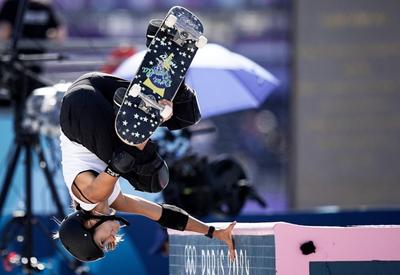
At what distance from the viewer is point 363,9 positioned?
1370 cm

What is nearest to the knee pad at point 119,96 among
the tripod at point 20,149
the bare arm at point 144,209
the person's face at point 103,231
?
the person's face at point 103,231

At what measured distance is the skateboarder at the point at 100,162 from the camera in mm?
5355

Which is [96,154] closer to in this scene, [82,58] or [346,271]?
[346,271]

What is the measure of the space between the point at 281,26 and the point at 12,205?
5213mm

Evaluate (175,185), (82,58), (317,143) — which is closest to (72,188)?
(175,185)

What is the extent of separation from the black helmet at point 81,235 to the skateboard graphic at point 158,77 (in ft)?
2.03

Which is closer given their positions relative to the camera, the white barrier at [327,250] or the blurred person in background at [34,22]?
the white barrier at [327,250]

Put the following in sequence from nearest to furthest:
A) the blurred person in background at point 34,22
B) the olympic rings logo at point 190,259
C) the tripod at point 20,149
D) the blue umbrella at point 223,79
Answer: the olympic rings logo at point 190,259 < the tripod at point 20,149 < the blue umbrella at point 223,79 < the blurred person in background at point 34,22

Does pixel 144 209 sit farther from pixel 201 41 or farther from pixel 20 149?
pixel 20 149

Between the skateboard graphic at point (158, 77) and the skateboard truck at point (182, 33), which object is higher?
the skateboard truck at point (182, 33)

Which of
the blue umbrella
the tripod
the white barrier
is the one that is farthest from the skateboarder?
the blue umbrella

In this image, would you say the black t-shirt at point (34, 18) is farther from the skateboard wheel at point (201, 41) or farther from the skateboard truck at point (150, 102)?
the skateboard truck at point (150, 102)

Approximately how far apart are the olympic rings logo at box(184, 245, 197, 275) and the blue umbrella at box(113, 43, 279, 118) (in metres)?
A: 3.38

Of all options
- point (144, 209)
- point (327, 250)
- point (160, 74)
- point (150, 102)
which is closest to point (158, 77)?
point (160, 74)
